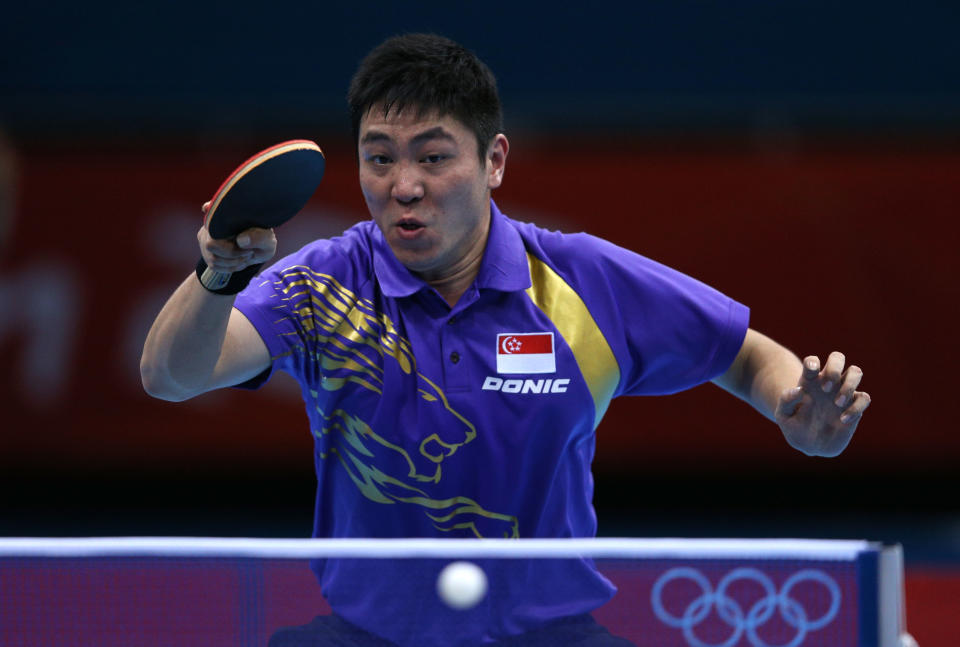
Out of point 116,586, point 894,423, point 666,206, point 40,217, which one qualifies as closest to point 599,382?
point 116,586

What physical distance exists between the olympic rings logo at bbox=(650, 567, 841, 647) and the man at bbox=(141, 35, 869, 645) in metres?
0.50

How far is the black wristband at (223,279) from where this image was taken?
233 cm

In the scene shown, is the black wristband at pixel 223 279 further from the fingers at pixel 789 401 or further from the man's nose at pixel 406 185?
the fingers at pixel 789 401

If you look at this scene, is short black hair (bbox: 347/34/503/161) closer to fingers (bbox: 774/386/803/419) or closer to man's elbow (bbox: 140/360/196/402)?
man's elbow (bbox: 140/360/196/402)

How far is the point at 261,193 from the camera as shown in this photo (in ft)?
7.37

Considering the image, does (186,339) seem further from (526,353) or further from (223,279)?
(526,353)

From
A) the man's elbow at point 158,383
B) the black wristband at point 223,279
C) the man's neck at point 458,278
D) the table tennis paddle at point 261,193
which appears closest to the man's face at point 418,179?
the man's neck at point 458,278

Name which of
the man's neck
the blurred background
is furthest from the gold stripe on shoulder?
the blurred background

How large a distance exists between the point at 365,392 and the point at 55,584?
81 cm

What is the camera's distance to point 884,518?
6508mm

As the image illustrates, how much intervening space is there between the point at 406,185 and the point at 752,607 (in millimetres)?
1127

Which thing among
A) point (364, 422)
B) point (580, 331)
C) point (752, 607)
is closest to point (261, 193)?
point (364, 422)

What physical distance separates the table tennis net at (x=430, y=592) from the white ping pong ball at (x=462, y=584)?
2 cm

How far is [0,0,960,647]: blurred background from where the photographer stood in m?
6.25
